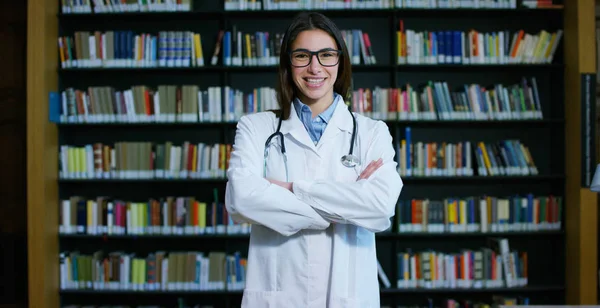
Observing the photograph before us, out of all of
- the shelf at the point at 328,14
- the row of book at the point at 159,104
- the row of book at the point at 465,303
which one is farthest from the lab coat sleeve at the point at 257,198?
the row of book at the point at 465,303

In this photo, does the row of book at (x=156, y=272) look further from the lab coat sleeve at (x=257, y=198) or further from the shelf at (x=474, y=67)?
the lab coat sleeve at (x=257, y=198)

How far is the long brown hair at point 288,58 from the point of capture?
1722 millimetres

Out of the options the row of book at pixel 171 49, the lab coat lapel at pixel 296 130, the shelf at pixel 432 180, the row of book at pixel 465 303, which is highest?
the row of book at pixel 171 49

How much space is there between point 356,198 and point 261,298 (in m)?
0.40

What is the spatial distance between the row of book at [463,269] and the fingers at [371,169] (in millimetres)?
2305

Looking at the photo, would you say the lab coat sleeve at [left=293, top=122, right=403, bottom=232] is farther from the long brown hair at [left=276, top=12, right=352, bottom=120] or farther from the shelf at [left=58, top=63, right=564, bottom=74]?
the shelf at [left=58, top=63, right=564, bottom=74]

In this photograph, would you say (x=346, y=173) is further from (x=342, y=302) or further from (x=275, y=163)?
(x=342, y=302)

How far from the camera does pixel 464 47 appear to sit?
160 inches

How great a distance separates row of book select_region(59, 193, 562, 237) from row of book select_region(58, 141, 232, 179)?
0.18 meters

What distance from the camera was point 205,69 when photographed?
13.4 feet

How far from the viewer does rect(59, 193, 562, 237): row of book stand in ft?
13.1

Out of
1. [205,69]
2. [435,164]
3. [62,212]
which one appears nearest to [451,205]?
[435,164]

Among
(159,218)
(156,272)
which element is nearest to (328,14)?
(159,218)

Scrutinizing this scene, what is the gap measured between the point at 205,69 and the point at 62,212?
1438 millimetres
